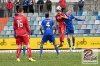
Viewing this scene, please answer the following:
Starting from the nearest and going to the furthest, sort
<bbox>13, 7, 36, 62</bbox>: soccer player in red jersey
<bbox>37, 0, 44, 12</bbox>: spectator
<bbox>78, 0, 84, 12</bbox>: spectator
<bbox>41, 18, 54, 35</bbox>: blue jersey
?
<bbox>13, 7, 36, 62</bbox>: soccer player in red jersey, <bbox>41, 18, 54, 35</bbox>: blue jersey, <bbox>78, 0, 84, 12</bbox>: spectator, <bbox>37, 0, 44, 12</bbox>: spectator

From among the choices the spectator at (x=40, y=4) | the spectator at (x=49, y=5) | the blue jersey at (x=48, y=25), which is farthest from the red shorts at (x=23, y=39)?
the spectator at (x=40, y=4)

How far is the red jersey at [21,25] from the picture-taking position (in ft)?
58.9

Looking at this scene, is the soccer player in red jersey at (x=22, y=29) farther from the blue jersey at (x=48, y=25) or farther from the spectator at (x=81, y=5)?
the spectator at (x=81, y=5)

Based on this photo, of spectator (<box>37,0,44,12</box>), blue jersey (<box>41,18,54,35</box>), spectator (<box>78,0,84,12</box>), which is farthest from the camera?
spectator (<box>37,0,44,12</box>)

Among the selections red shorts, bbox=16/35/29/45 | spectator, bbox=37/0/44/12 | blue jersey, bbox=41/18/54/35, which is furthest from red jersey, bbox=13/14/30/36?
spectator, bbox=37/0/44/12

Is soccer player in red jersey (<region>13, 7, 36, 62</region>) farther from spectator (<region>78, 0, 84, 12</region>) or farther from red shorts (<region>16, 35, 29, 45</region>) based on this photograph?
spectator (<region>78, 0, 84, 12</region>)

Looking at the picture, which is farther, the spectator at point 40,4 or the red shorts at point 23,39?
the spectator at point 40,4

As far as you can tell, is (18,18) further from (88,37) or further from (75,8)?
(75,8)

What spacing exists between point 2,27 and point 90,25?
24.5ft

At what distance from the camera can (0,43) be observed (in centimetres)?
3256

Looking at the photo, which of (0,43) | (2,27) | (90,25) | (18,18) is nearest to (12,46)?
(0,43)

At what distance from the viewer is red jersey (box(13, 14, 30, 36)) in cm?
1794

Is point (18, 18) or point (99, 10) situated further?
point (99, 10)

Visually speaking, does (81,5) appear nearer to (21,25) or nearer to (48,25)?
(48,25)
